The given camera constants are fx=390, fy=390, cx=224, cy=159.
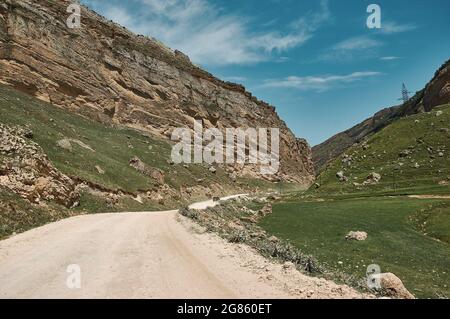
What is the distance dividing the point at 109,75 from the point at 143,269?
106851mm

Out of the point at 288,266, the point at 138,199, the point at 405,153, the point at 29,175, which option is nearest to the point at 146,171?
the point at 138,199

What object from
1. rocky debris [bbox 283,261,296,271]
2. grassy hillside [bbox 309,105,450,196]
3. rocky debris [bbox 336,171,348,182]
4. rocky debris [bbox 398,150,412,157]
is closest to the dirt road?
rocky debris [bbox 283,261,296,271]

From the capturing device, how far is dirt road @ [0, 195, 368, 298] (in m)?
12.4

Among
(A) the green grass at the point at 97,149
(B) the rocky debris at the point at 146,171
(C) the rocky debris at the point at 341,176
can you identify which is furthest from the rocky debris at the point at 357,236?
(C) the rocky debris at the point at 341,176

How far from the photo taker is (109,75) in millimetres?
113625

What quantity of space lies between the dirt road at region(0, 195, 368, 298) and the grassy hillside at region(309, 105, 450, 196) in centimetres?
4602

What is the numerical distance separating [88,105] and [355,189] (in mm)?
67950

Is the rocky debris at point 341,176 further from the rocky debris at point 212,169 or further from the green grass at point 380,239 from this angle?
the rocky debris at point 212,169

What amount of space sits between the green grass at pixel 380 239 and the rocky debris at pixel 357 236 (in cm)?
54

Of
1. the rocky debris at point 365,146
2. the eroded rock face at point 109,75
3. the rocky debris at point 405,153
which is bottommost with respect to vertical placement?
the rocky debris at point 405,153

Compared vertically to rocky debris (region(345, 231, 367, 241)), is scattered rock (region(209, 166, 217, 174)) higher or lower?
higher

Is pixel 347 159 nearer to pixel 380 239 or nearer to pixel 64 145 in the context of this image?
pixel 380 239

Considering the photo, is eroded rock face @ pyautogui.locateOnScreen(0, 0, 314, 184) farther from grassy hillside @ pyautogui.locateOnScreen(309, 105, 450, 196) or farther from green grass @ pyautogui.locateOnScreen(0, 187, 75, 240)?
green grass @ pyautogui.locateOnScreen(0, 187, 75, 240)

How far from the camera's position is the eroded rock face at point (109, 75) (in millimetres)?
89250
